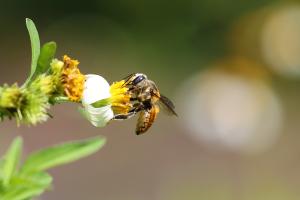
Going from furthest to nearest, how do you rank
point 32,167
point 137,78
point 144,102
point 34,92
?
1. point 144,102
2. point 137,78
3. point 32,167
4. point 34,92

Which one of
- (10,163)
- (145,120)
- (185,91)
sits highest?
(185,91)

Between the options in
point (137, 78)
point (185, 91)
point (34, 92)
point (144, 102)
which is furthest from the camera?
point (185, 91)

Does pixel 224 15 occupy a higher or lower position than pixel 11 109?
higher

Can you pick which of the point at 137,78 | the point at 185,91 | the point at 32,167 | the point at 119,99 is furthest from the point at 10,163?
the point at 185,91

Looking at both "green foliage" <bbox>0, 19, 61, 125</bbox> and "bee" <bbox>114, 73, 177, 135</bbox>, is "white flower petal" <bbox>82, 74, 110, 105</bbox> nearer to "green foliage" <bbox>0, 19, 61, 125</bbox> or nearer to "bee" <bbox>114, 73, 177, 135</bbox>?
"green foliage" <bbox>0, 19, 61, 125</bbox>

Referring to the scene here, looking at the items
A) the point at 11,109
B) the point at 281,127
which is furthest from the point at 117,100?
the point at 281,127

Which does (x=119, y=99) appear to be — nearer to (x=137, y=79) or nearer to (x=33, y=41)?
(x=33, y=41)

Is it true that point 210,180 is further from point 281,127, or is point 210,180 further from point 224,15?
point 224,15
